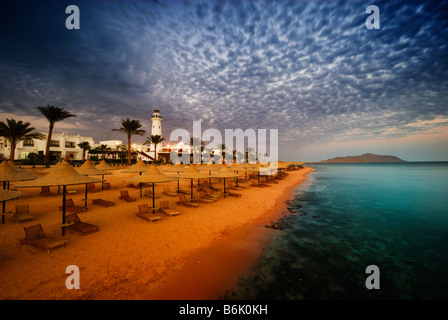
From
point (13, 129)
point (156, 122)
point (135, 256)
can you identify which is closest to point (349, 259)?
point (135, 256)

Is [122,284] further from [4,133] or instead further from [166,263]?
[4,133]

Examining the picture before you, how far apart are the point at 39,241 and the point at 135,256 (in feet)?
12.9

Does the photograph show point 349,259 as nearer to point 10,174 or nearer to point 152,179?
point 152,179

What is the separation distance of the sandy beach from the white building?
5075 cm

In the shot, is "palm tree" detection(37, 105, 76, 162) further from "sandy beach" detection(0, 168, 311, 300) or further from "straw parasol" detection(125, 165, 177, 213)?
"straw parasol" detection(125, 165, 177, 213)

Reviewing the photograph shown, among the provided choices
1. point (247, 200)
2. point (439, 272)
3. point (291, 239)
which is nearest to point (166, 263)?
point (291, 239)

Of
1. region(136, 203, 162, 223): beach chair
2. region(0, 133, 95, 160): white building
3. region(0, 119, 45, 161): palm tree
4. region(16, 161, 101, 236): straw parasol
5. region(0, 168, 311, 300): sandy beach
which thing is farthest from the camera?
region(0, 133, 95, 160): white building

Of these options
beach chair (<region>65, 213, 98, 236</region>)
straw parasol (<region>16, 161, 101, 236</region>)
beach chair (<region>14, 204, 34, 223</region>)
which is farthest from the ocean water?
beach chair (<region>14, 204, 34, 223</region>)

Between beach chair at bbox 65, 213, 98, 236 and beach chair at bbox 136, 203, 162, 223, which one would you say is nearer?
beach chair at bbox 65, 213, 98, 236

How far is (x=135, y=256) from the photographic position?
21.7ft

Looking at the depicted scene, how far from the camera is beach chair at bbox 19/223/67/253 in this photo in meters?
6.43

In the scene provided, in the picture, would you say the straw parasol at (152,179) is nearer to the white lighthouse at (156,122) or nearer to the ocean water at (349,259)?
the ocean water at (349,259)

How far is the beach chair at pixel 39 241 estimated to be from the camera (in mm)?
6426
